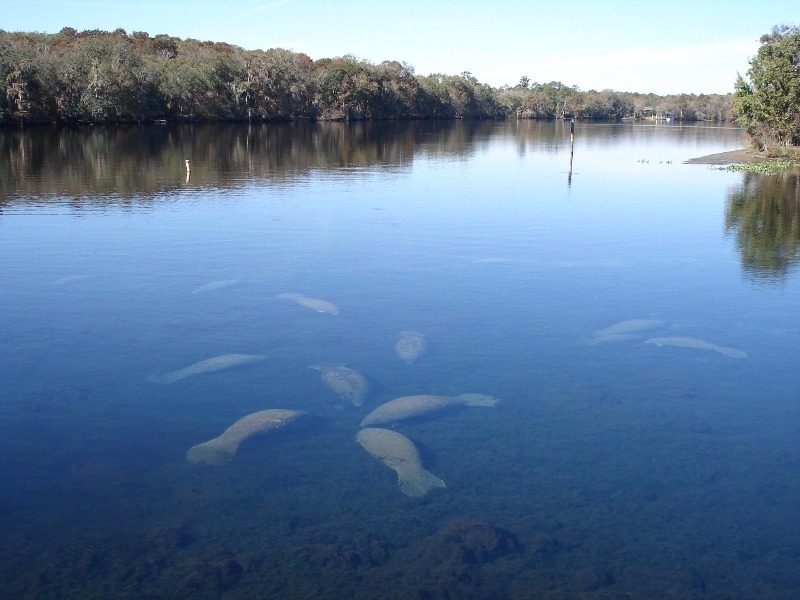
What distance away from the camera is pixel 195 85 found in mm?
86375

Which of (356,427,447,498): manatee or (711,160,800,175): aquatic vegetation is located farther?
(711,160,800,175): aquatic vegetation

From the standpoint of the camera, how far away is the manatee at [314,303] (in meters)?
13.9

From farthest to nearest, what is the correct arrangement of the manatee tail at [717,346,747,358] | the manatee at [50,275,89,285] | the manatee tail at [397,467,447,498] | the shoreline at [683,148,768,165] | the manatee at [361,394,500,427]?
the shoreline at [683,148,768,165] < the manatee at [50,275,89,285] < the manatee tail at [717,346,747,358] < the manatee at [361,394,500,427] < the manatee tail at [397,467,447,498]

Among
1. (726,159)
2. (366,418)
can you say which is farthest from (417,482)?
(726,159)

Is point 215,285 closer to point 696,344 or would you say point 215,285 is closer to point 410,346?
point 410,346

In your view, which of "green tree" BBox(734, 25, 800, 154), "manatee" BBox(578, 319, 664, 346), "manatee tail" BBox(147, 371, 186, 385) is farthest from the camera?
"green tree" BBox(734, 25, 800, 154)

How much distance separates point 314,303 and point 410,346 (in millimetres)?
2986

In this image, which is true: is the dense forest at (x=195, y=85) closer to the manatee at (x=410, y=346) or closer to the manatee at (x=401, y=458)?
the manatee at (x=410, y=346)

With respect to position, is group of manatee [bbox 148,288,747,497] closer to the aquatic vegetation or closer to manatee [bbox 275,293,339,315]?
manatee [bbox 275,293,339,315]

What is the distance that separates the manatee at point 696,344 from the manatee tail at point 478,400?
3783mm

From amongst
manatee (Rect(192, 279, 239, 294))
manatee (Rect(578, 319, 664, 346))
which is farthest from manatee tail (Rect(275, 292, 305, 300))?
manatee (Rect(578, 319, 664, 346))

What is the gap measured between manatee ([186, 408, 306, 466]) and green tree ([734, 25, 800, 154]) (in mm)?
45326

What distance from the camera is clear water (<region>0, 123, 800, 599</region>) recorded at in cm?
682

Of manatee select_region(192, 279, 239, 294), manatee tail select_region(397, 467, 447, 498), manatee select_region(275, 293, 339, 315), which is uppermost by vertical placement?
manatee select_region(192, 279, 239, 294)
